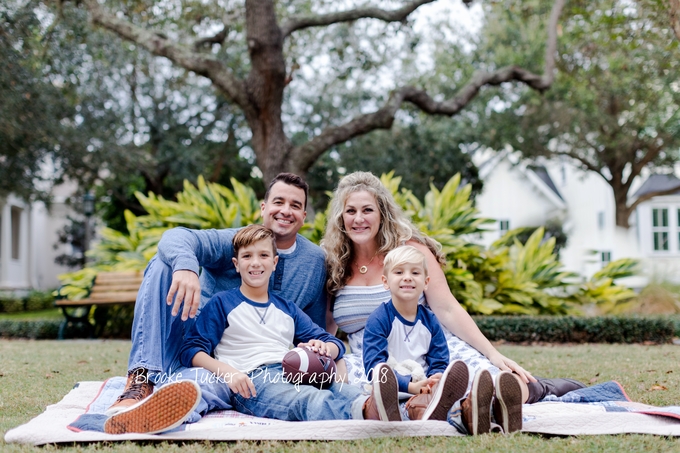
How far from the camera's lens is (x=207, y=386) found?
2.87 metres

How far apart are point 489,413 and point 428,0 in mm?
8676

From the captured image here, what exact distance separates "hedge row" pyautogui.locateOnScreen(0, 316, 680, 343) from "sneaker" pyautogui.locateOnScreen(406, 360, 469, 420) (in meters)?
4.24

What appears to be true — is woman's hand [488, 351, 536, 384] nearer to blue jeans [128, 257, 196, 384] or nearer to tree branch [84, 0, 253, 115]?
blue jeans [128, 257, 196, 384]

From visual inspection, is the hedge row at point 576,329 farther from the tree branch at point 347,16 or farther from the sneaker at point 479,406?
the tree branch at point 347,16

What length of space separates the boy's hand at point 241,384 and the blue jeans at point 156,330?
0.37 metres

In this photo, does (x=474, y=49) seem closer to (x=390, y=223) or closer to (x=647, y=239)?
(x=647, y=239)

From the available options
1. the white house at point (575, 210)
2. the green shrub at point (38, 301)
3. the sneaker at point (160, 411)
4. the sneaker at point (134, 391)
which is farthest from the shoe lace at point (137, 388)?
the white house at point (575, 210)

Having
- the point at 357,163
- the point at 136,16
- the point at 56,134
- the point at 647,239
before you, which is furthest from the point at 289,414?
the point at 647,239

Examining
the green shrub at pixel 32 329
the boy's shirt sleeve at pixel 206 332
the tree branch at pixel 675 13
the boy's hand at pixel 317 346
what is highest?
the tree branch at pixel 675 13

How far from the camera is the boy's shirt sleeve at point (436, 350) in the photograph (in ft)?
9.73

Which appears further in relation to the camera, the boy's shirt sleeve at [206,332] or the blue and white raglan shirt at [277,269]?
the blue and white raglan shirt at [277,269]

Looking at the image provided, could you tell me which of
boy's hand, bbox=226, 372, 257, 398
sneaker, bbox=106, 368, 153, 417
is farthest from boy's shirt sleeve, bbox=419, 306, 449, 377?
sneaker, bbox=106, 368, 153, 417

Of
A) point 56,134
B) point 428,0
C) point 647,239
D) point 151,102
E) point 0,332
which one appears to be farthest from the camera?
point 647,239

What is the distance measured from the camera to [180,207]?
26.1 ft
